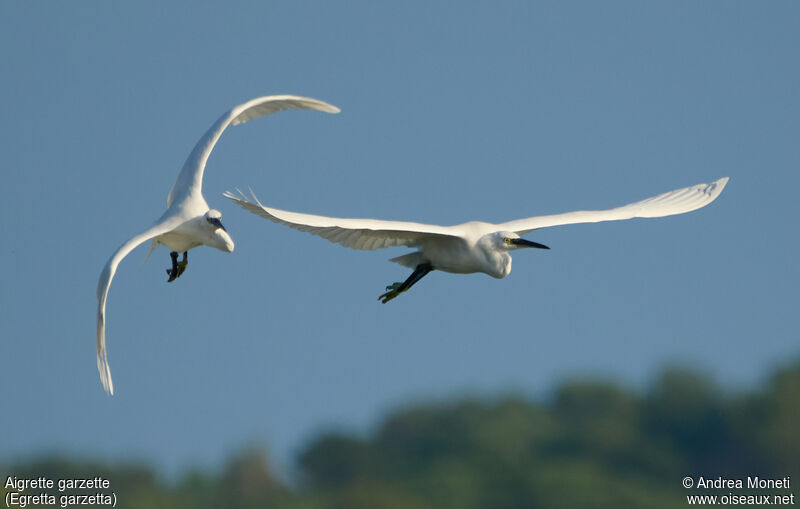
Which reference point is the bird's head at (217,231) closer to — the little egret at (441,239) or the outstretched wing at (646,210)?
the little egret at (441,239)

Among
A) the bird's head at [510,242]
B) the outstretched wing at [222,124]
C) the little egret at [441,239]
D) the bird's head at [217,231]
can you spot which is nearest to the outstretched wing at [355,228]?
the little egret at [441,239]

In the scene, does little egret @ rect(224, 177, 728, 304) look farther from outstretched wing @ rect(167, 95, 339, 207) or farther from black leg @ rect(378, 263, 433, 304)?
outstretched wing @ rect(167, 95, 339, 207)

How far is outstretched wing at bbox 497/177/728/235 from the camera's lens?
1083cm

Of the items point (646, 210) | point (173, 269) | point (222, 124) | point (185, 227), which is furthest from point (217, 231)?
point (646, 210)

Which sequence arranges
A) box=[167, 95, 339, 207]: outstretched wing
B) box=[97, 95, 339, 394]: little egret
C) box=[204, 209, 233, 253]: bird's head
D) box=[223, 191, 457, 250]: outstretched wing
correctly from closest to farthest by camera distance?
box=[223, 191, 457, 250]: outstretched wing → box=[97, 95, 339, 394]: little egret → box=[204, 209, 233, 253]: bird's head → box=[167, 95, 339, 207]: outstretched wing

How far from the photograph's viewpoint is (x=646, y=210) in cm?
1175

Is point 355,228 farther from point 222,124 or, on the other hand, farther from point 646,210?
point 646,210

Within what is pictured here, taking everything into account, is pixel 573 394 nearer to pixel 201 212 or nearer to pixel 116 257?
pixel 201 212

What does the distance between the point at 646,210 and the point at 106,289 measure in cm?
530

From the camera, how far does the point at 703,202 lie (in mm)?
12172

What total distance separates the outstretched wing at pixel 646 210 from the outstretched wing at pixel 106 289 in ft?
9.88

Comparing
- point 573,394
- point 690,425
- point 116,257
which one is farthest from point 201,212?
point 690,425

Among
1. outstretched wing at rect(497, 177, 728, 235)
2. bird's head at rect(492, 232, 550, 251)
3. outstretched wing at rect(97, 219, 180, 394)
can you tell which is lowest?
outstretched wing at rect(97, 219, 180, 394)

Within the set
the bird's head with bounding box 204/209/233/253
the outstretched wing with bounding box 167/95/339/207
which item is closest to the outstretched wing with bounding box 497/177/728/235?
the bird's head with bounding box 204/209/233/253
